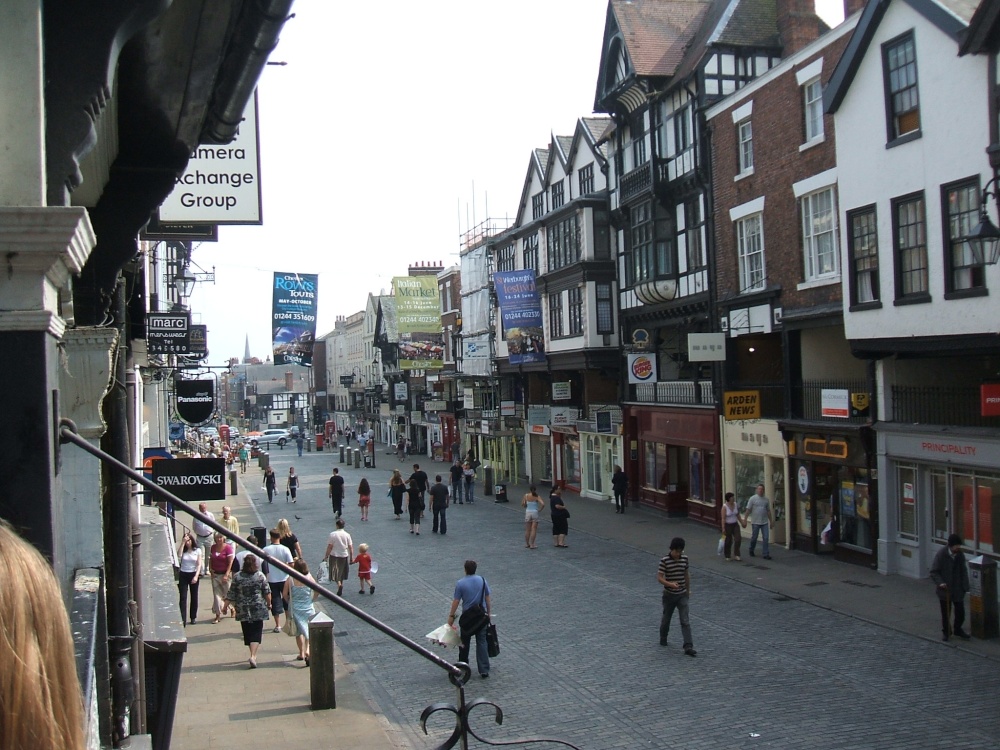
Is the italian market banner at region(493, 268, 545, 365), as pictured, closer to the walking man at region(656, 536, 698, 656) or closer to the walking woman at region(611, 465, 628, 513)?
the walking woman at region(611, 465, 628, 513)

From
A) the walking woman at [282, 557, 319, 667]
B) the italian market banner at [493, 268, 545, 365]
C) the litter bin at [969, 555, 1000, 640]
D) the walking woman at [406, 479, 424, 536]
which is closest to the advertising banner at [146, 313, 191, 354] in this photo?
the walking woman at [282, 557, 319, 667]

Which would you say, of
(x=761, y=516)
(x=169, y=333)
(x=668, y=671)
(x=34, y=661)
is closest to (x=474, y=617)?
(x=668, y=671)

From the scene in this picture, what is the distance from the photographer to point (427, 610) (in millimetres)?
17797

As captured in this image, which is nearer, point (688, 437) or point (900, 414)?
point (900, 414)

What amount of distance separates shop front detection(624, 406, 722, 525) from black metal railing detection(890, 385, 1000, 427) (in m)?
8.15

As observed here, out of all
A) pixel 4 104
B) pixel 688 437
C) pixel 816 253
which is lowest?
pixel 688 437

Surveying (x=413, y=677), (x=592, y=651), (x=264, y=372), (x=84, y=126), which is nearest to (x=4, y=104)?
(x=84, y=126)

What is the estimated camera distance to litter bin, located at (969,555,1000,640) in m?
14.2

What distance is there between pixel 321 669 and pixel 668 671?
15.6ft

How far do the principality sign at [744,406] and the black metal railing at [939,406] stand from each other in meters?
5.13

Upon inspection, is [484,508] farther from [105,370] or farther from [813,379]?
[105,370]

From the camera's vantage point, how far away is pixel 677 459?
31.3 meters

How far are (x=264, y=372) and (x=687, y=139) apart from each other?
163 meters

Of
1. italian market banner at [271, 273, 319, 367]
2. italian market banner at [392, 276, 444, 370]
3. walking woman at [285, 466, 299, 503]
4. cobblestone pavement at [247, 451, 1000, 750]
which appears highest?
italian market banner at [392, 276, 444, 370]
